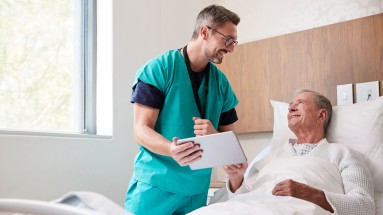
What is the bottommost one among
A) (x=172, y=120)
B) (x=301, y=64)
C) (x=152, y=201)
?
(x=152, y=201)

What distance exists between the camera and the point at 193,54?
7.20 ft

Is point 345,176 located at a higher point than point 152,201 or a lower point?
higher

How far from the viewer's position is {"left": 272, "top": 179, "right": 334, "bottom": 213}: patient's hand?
5.44 feet

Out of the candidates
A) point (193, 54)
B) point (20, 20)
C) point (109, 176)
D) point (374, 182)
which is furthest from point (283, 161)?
point (20, 20)

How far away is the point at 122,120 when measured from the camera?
286 cm

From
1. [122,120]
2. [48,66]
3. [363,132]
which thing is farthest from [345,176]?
[48,66]

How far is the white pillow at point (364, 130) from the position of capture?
83.7 inches

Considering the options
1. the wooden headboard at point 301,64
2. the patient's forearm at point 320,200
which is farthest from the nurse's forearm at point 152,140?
the wooden headboard at point 301,64

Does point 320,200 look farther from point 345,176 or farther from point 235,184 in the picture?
point 235,184

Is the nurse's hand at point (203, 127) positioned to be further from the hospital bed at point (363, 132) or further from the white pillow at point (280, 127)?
the white pillow at point (280, 127)

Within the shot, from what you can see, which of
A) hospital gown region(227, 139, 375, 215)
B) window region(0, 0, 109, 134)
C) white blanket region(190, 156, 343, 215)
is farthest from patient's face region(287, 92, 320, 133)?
window region(0, 0, 109, 134)

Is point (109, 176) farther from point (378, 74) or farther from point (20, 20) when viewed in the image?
point (378, 74)

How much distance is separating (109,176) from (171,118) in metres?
0.87

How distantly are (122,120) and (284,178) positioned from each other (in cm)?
133
